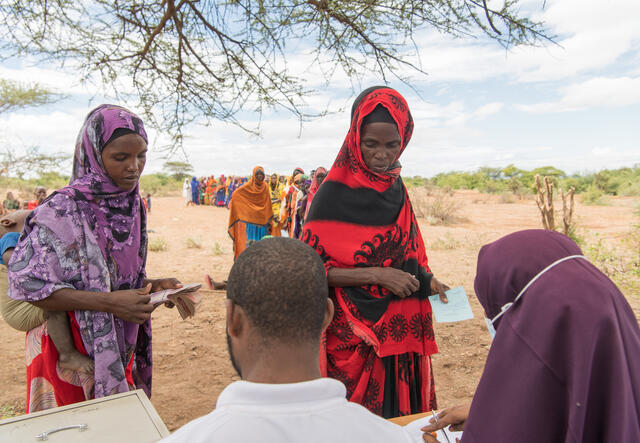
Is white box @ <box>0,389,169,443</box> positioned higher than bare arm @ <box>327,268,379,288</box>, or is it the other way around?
bare arm @ <box>327,268,379,288</box>

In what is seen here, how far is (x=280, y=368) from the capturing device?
3.16ft

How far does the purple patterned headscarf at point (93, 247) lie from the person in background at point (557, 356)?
1.64m

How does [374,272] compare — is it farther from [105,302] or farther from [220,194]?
[220,194]

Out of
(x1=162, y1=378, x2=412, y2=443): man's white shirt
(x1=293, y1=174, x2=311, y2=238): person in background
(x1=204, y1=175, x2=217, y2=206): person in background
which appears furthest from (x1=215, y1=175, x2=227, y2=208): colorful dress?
(x1=162, y1=378, x2=412, y2=443): man's white shirt

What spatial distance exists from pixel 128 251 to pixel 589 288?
6.56 ft

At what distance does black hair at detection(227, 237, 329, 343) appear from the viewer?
0.96 meters

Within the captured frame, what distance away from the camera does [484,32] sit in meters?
3.70

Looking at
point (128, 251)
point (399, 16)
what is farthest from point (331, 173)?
point (399, 16)

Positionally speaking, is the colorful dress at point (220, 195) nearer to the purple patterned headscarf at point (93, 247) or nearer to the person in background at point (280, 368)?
the purple patterned headscarf at point (93, 247)

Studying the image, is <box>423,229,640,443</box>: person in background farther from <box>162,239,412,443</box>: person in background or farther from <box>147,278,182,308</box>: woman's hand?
<box>147,278,182,308</box>: woman's hand

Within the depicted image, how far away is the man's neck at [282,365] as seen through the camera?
96 centimetres

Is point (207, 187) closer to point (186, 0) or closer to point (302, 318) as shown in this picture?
point (186, 0)

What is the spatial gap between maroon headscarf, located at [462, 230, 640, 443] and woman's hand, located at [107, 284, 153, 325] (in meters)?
1.52

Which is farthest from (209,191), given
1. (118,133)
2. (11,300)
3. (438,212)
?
(118,133)
